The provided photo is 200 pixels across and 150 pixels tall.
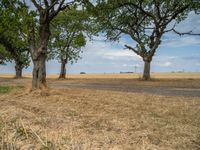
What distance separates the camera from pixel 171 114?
13.0 meters

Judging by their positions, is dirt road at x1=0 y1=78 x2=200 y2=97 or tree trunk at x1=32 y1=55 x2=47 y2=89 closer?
tree trunk at x1=32 y1=55 x2=47 y2=89

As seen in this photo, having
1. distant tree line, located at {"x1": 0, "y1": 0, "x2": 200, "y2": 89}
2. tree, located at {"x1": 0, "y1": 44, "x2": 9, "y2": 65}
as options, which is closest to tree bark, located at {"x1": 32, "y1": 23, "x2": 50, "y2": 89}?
distant tree line, located at {"x1": 0, "y1": 0, "x2": 200, "y2": 89}

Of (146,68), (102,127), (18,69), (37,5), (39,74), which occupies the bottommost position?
(102,127)

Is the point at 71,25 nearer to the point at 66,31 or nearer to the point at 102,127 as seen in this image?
the point at 66,31

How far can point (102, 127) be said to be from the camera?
34.5 feet

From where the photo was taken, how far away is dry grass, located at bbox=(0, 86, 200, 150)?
28.1 ft

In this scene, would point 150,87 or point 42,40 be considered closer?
point 42,40

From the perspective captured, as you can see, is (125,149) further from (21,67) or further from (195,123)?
(21,67)

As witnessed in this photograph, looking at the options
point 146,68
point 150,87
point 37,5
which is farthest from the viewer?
point 146,68

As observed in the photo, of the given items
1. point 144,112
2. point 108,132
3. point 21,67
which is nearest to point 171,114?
point 144,112

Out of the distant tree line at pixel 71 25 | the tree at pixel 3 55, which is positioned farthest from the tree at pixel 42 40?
the tree at pixel 3 55

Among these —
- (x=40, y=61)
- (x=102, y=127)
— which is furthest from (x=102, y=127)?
(x=40, y=61)

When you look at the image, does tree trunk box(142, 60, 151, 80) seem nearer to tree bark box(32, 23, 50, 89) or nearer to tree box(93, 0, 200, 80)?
tree box(93, 0, 200, 80)

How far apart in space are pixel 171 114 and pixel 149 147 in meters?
4.98
